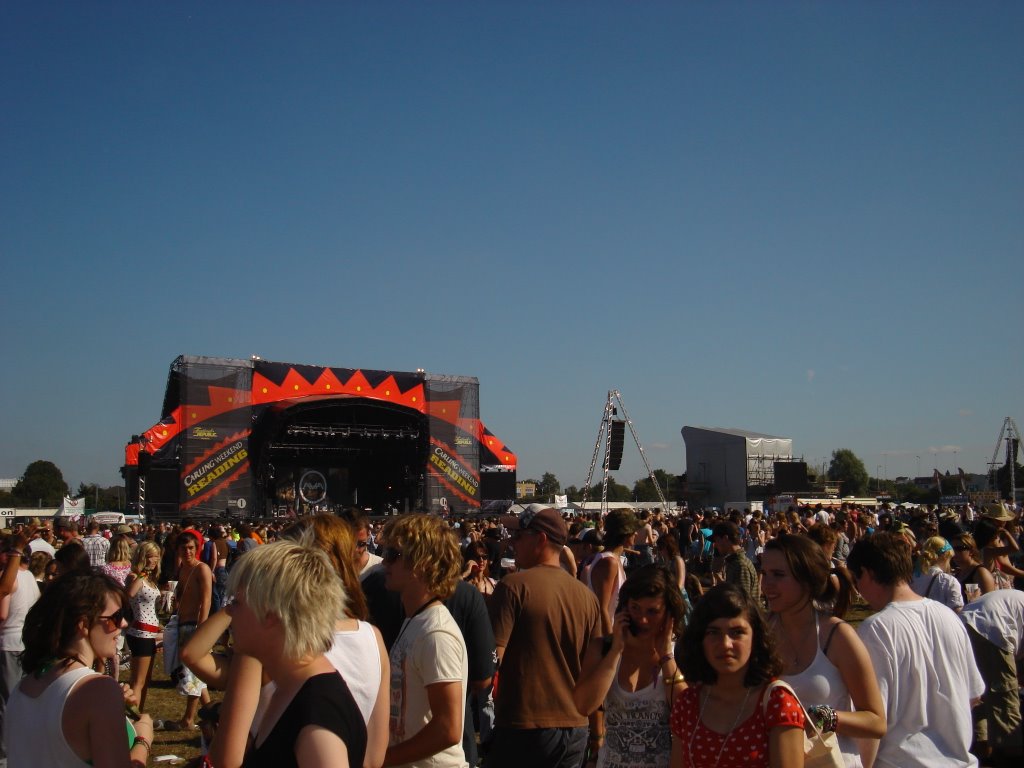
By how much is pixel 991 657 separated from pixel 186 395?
102 feet

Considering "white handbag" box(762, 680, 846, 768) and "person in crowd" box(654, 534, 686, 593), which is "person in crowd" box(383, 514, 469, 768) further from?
"person in crowd" box(654, 534, 686, 593)

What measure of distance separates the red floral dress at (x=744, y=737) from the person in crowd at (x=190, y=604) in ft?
14.6

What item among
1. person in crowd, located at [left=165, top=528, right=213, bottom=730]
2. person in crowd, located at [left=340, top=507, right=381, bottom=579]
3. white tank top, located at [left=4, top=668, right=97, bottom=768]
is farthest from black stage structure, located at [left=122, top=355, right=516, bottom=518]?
white tank top, located at [left=4, top=668, right=97, bottom=768]

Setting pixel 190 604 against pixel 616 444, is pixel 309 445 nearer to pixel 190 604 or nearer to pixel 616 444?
pixel 616 444

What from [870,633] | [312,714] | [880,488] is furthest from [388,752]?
[880,488]

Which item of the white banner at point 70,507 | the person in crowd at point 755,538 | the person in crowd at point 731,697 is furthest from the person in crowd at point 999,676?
the white banner at point 70,507

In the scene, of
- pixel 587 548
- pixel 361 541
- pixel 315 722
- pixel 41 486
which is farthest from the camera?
pixel 41 486

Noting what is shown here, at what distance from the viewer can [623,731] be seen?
2793 millimetres

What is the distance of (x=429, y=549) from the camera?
3.06 meters

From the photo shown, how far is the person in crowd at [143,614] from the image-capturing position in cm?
691

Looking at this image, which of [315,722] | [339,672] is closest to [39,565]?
[339,672]

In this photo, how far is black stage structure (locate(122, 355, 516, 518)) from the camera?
31547mm

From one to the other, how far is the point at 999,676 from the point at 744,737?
354cm

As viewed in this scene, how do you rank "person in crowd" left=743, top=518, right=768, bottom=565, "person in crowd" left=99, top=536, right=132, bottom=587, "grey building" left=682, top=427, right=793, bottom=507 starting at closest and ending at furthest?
"person in crowd" left=99, top=536, right=132, bottom=587
"person in crowd" left=743, top=518, right=768, bottom=565
"grey building" left=682, top=427, right=793, bottom=507
